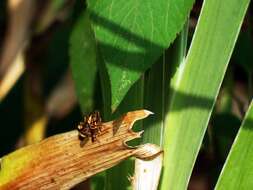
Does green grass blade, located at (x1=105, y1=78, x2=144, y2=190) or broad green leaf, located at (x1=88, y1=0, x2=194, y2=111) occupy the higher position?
broad green leaf, located at (x1=88, y1=0, x2=194, y2=111)

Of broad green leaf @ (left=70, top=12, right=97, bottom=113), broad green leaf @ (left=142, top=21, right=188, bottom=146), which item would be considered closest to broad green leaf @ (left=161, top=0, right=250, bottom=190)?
broad green leaf @ (left=142, top=21, right=188, bottom=146)

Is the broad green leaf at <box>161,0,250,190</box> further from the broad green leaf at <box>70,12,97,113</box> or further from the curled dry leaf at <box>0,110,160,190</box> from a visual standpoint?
the broad green leaf at <box>70,12,97,113</box>

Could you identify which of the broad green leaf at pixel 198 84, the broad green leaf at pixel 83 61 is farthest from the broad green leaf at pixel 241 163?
the broad green leaf at pixel 83 61

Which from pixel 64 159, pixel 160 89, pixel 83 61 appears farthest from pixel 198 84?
pixel 83 61

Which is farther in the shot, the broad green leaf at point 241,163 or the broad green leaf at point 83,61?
the broad green leaf at point 83,61

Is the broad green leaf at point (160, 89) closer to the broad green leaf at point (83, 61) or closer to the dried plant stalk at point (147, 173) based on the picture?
the dried plant stalk at point (147, 173)

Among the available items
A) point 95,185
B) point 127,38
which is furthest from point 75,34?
point 127,38
